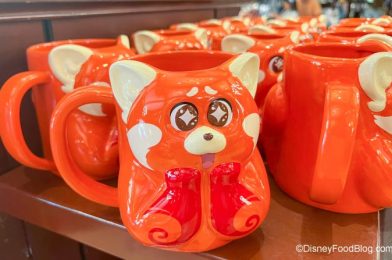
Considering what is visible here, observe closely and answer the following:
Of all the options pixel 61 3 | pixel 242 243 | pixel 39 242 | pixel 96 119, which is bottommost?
pixel 39 242

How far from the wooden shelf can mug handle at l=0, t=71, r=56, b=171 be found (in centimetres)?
6

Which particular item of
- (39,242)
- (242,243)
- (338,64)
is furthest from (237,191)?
(39,242)

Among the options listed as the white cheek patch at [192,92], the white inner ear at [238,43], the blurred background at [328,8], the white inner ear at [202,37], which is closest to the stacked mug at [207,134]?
the white cheek patch at [192,92]

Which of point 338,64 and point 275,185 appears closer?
point 338,64

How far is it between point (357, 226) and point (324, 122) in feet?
0.44

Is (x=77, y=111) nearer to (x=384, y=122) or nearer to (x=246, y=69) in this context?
(x=246, y=69)

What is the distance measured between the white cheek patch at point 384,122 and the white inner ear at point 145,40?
0.37 meters

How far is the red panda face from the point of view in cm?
32

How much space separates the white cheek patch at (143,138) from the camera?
320 mm

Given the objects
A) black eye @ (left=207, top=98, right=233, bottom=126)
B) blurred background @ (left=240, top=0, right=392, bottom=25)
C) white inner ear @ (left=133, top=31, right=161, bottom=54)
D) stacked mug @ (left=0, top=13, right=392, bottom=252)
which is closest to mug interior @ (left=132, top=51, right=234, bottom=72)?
stacked mug @ (left=0, top=13, right=392, bottom=252)

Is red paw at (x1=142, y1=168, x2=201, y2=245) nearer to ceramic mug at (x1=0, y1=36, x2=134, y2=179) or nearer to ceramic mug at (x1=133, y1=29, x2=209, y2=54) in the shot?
ceramic mug at (x1=0, y1=36, x2=134, y2=179)

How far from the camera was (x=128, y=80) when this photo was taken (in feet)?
1.10

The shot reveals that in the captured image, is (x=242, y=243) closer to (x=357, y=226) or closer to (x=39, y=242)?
(x=357, y=226)

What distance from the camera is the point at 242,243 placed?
38 centimetres
